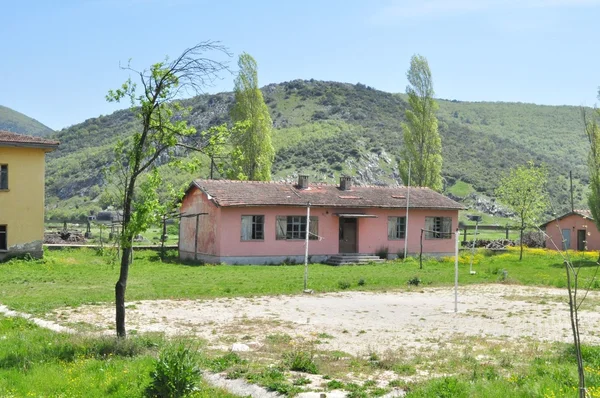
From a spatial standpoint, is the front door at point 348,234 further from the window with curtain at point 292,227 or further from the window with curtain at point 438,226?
the window with curtain at point 438,226

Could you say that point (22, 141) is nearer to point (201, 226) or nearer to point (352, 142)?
point (201, 226)

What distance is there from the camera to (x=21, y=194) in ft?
92.2

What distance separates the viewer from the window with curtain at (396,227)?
3606cm

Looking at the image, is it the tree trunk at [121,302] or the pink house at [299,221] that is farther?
the pink house at [299,221]

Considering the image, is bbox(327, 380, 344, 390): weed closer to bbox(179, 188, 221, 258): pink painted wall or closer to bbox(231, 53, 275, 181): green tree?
bbox(179, 188, 221, 258): pink painted wall

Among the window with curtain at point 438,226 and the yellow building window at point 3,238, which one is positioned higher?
the window with curtain at point 438,226

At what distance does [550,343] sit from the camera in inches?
458

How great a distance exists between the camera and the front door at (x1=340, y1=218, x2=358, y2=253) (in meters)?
34.9

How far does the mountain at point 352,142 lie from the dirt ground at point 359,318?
40.4 m

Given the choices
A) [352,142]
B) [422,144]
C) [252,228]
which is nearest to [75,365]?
[252,228]

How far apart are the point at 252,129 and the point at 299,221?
9407 millimetres

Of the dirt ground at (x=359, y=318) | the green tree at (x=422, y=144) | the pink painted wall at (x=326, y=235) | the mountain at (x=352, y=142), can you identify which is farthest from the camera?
the mountain at (x=352, y=142)

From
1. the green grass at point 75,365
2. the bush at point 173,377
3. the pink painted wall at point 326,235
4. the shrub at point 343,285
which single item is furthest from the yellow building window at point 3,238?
the bush at point 173,377

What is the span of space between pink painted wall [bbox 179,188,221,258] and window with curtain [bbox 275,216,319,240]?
3080mm
